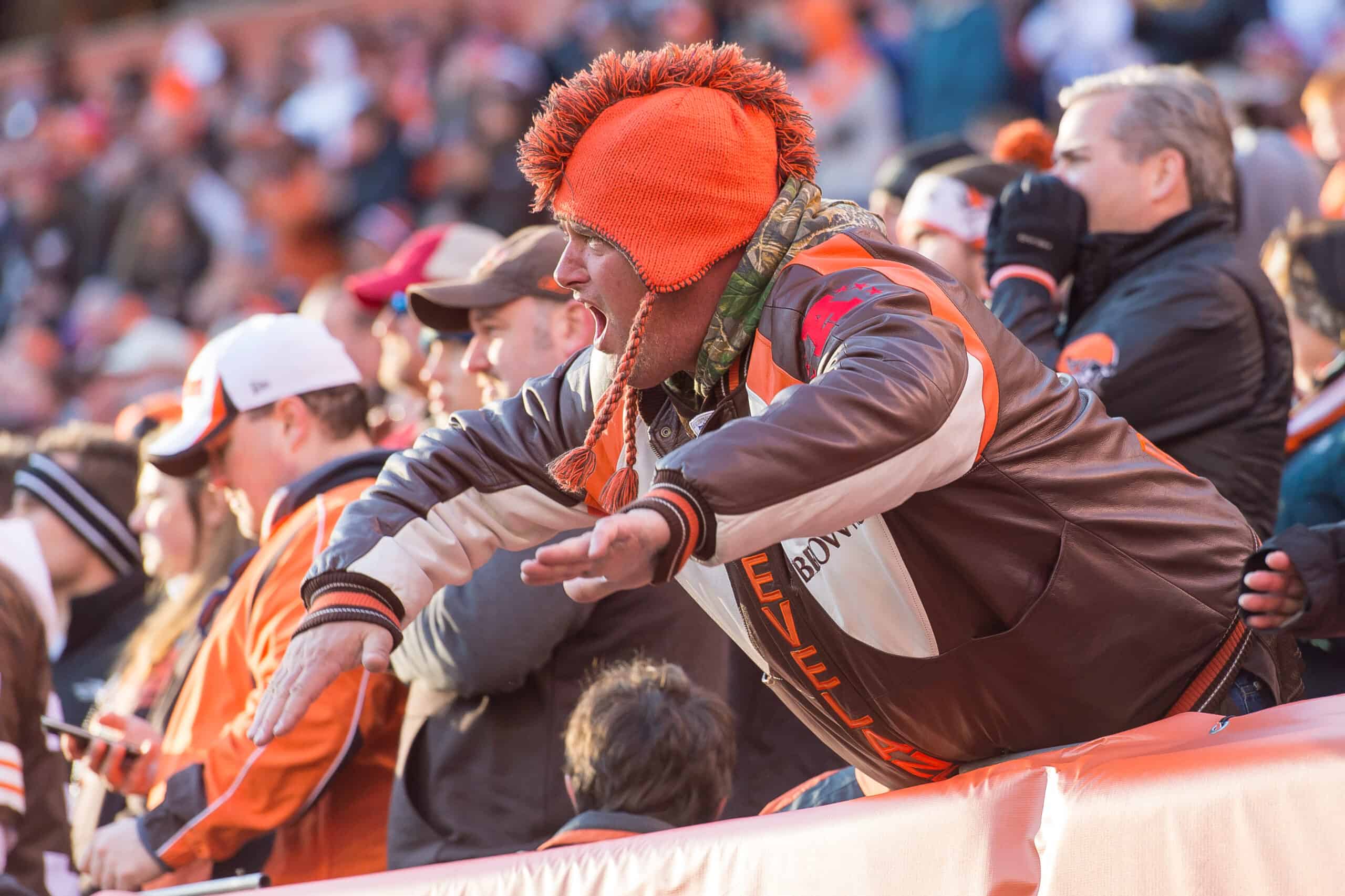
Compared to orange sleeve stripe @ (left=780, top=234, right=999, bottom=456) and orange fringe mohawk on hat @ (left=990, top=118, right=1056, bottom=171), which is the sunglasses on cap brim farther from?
Answer: orange sleeve stripe @ (left=780, top=234, right=999, bottom=456)

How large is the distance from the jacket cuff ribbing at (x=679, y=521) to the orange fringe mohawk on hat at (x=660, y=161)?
49 centimetres

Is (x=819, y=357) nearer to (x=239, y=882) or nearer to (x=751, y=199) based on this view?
(x=751, y=199)

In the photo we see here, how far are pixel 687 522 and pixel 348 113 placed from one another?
11.1 m

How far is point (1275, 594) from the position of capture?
2.21m

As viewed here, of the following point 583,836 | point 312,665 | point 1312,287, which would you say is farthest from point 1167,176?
point 312,665

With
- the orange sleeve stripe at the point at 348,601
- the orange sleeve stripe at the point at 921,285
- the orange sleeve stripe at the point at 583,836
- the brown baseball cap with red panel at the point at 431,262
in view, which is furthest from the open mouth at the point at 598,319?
the brown baseball cap with red panel at the point at 431,262

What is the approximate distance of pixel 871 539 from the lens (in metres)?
2.21

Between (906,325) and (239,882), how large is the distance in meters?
1.73

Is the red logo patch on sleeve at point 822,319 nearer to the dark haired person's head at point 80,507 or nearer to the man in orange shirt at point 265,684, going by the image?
the man in orange shirt at point 265,684

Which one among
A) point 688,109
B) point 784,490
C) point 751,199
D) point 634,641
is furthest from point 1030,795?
point 634,641

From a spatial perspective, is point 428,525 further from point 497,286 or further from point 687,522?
point 497,286

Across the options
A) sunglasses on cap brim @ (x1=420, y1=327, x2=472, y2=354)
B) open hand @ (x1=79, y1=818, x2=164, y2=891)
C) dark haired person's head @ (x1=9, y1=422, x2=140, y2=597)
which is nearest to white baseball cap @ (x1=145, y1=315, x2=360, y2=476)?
sunglasses on cap brim @ (x1=420, y1=327, x2=472, y2=354)

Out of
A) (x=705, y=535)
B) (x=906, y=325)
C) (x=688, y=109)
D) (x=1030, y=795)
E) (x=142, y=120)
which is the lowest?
(x=142, y=120)

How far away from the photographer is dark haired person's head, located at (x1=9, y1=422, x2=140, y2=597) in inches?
197
